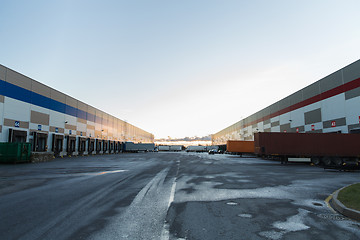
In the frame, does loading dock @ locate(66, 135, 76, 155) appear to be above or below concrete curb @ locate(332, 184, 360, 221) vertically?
above

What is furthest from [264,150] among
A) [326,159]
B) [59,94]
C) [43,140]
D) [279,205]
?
[59,94]

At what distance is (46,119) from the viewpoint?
35.8 meters

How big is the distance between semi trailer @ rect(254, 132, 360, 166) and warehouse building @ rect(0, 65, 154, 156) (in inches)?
1221

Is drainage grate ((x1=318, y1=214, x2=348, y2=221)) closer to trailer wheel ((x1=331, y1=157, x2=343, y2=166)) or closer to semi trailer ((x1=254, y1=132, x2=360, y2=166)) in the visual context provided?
semi trailer ((x1=254, y1=132, x2=360, y2=166))

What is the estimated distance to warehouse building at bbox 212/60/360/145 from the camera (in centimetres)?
2588

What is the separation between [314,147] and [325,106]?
34.2 feet

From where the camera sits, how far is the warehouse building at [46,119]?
28266 mm

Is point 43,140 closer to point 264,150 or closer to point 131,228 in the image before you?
point 264,150

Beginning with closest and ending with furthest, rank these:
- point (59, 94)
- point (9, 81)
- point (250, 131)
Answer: point (9, 81)
point (59, 94)
point (250, 131)

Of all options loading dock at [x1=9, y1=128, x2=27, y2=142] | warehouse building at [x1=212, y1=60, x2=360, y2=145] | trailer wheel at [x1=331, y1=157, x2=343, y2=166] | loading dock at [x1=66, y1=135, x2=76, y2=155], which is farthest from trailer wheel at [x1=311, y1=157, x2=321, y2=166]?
loading dock at [x1=66, y1=135, x2=76, y2=155]

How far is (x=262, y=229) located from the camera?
4.62 m

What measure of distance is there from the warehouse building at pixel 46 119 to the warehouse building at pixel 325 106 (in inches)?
1618

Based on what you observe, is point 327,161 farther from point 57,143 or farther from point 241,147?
point 57,143

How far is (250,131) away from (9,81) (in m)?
55.4
